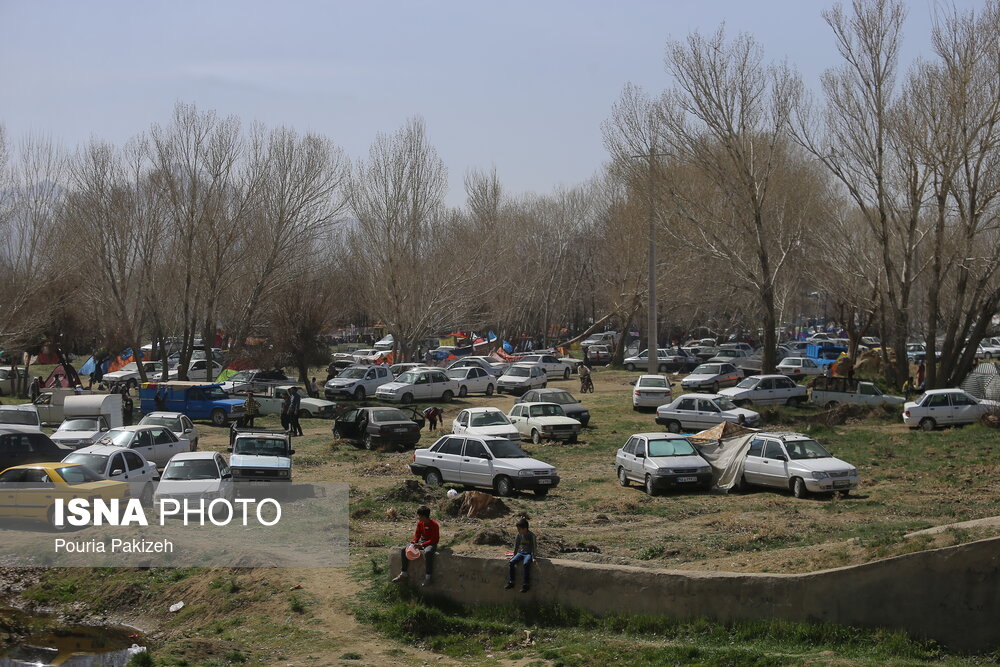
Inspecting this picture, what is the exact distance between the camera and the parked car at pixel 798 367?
50.6m

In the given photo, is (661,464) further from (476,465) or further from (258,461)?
(258,461)

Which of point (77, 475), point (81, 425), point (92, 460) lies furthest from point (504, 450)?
point (81, 425)

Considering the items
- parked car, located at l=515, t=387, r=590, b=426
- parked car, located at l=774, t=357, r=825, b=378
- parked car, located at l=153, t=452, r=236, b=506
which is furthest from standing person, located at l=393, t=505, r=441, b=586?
parked car, located at l=774, t=357, r=825, b=378

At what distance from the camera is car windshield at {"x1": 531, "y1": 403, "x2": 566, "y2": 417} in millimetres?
31344

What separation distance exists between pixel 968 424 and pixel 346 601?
24563mm

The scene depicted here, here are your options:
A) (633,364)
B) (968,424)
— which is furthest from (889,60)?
(633,364)

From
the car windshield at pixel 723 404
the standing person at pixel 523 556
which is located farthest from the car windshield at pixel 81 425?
the car windshield at pixel 723 404

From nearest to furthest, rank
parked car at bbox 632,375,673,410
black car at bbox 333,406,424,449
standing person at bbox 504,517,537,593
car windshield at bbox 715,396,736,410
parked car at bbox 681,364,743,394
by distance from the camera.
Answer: standing person at bbox 504,517,537,593
black car at bbox 333,406,424,449
car windshield at bbox 715,396,736,410
parked car at bbox 632,375,673,410
parked car at bbox 681,364,743,394

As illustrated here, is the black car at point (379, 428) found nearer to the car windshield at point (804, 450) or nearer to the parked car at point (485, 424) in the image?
the parked car at point (485, 424)

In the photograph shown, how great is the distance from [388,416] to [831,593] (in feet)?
66.4

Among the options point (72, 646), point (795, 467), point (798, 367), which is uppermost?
point (798, 367)

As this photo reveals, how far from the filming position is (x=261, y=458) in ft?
73.2

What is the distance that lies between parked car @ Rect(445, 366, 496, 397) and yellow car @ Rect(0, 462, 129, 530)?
91.6 ft

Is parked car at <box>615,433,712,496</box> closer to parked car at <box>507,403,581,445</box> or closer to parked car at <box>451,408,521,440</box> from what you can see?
parked car at <box>451,408,521,440</box>
